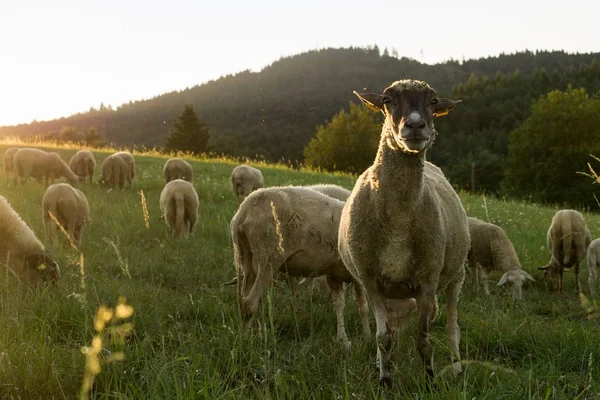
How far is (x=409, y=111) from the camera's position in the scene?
10.7 feet

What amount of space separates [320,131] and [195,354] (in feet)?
199

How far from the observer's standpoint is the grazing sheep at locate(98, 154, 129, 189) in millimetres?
17516

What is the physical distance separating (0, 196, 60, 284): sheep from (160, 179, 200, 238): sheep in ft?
12.7

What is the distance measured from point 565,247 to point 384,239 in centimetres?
739

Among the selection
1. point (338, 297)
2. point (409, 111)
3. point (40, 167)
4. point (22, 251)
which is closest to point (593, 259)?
point (338, 297)

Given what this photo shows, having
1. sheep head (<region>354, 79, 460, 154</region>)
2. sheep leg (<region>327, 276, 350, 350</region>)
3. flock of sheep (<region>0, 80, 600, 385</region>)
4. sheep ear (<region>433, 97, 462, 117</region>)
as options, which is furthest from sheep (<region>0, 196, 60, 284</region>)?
sheep ear (<region>433, 97, 462, 117</region>)

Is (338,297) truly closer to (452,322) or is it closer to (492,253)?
(452,322)

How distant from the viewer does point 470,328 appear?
4.88 meters

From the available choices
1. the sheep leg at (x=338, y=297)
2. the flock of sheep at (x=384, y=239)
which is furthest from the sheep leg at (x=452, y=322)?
the sheep leg at (x=338, y=297)

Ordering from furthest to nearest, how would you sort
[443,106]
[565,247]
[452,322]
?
1. [565,247]
2. [452,322]
3. [443,106]

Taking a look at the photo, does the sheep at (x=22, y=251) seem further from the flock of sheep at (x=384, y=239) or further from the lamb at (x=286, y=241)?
the lamb at (x=286, y=241)

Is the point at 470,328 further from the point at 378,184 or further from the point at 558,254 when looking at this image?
the point at 558,254

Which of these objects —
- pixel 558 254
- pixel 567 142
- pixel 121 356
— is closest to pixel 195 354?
pixel 121 356

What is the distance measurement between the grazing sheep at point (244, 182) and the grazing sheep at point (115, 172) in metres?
4.55
